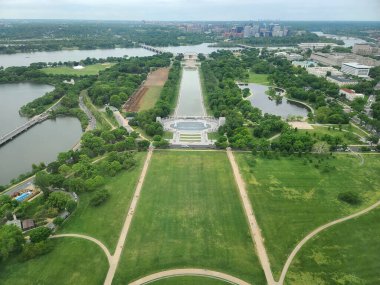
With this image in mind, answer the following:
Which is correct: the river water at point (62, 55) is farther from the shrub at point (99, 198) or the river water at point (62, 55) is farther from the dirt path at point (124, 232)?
the shrub at point (99, 198)

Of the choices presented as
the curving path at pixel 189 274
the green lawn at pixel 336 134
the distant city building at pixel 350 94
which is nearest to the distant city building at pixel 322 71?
the distant city building at pixel 350 94

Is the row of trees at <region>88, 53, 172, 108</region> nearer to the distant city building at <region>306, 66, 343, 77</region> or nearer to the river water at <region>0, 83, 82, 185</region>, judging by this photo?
the river water at <region>0, 83, 82, 185</region>

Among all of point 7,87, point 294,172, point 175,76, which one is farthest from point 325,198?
point 7,87

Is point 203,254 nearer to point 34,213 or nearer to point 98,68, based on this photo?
point 34,213

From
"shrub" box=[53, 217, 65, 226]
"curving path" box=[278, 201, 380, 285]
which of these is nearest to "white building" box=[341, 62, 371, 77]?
"curving path" box=[278, 201, 380, 285]

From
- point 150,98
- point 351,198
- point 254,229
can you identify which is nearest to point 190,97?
point 150,98

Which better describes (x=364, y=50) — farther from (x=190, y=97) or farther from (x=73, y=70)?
(x=73, y=70)
